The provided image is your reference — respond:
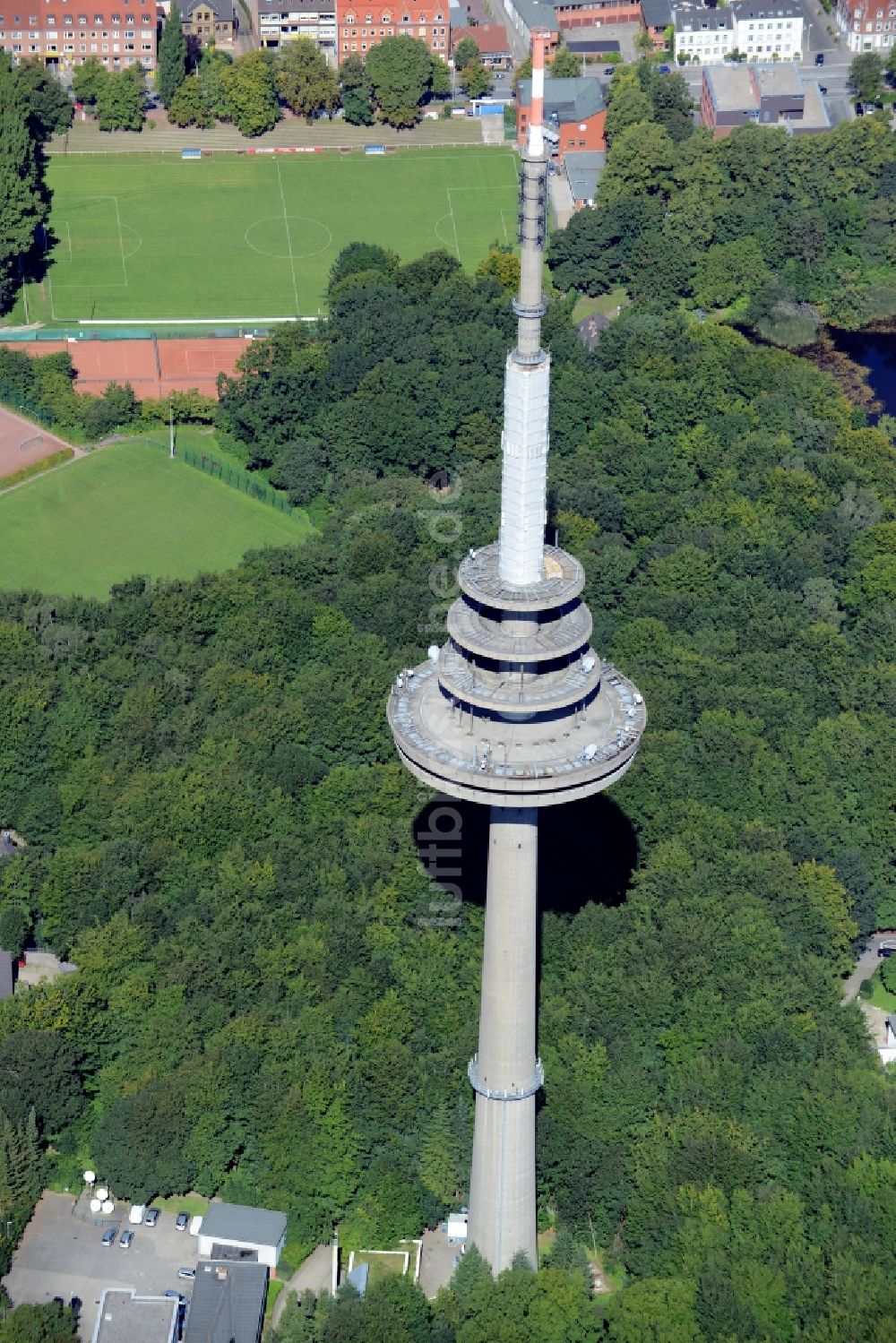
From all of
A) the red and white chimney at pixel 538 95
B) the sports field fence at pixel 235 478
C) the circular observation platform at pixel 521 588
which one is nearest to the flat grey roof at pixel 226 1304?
the circular observation platform at pixel 521 588

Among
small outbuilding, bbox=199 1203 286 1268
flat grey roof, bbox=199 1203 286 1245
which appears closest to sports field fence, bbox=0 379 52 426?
flat grey roof, bbox=199 1203 286 1245

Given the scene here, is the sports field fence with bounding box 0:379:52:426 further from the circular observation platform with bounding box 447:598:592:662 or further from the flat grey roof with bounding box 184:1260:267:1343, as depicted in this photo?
the flat grey roof with bounding box 184:1260:267:1343

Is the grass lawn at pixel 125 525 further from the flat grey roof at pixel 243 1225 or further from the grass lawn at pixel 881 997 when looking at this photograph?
the flat grey roof at pixel 243 1225

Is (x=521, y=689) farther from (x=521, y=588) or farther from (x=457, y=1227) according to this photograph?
(x=457, y=1227)

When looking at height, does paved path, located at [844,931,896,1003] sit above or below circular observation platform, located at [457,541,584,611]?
below

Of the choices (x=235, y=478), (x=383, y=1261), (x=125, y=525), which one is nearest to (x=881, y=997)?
(x=383, y=1261)

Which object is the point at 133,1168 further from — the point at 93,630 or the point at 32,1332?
the point at 93,630
